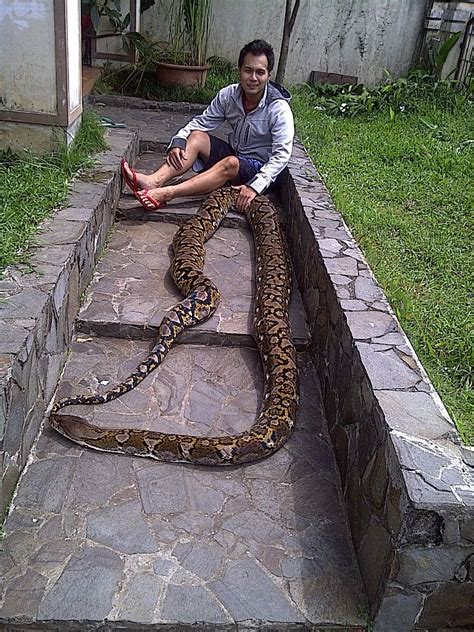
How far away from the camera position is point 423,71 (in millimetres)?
9984

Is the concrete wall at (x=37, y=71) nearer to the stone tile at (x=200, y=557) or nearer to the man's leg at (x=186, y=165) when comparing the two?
the man's leg at (x=186, y=165)

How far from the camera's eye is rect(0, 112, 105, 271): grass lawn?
12.4 ft

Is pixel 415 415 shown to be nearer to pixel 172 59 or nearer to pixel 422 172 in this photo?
pixel 422 172

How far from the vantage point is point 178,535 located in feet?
9.18

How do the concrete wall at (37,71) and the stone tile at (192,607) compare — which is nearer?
the stone tile at (192,607)

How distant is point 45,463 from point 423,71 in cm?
901

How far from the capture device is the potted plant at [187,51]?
842 centimetres

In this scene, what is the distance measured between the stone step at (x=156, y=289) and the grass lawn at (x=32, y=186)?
1.98 feet

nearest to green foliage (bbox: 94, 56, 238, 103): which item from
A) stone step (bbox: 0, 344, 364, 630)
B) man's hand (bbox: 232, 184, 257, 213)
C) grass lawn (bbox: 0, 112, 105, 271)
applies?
grass lawn (bbox: 0, 112, 105, 271)

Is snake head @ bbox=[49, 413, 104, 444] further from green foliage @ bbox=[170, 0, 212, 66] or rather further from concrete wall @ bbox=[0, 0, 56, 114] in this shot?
green foliage @ bbox=[170, 0, 212, 66]

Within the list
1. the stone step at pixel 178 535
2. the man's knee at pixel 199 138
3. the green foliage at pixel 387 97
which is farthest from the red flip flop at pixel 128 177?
the green foliage at pixel 387 97

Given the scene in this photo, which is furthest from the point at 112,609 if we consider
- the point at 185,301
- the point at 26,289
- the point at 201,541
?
the point at 185,301

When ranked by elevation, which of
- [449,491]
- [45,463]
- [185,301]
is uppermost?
[449,491]

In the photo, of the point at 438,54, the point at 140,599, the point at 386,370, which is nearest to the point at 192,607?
the point at 140,599
